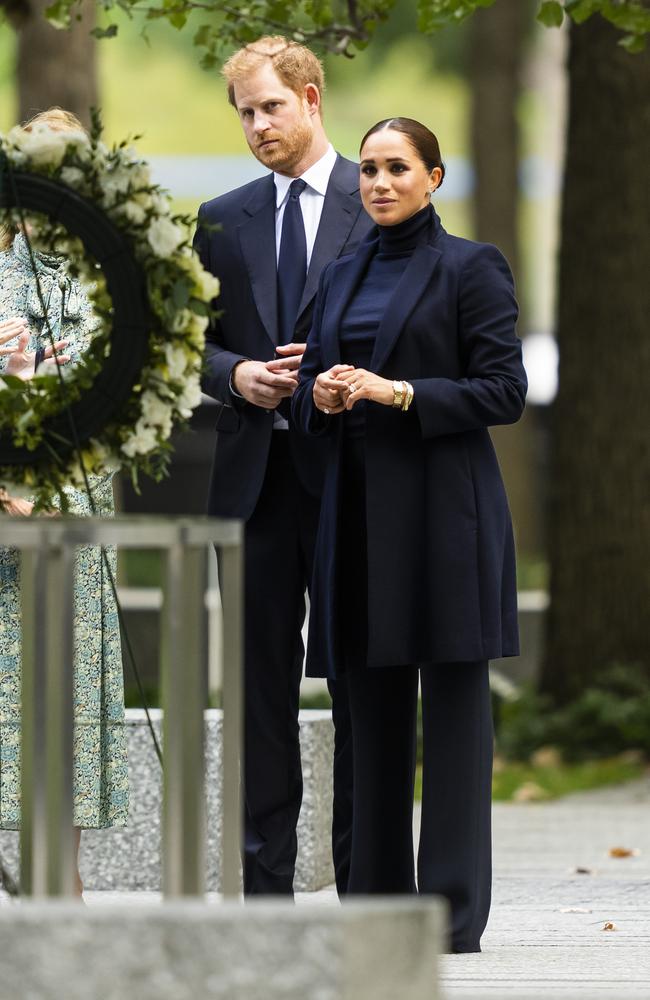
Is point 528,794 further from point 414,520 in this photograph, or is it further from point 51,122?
point 51,122

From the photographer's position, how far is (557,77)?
3275 centimetres

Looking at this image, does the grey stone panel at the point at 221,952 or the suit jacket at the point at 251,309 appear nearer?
the grey stone panel at the point at 221,952

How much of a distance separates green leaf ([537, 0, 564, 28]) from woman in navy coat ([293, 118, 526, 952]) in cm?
165

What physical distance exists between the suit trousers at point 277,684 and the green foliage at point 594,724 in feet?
15.2

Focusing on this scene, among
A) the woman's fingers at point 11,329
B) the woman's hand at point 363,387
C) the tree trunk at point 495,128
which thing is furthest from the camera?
the tree trunk at point 495,128

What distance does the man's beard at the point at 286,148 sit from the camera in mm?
5199

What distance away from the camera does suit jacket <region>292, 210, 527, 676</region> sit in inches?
184

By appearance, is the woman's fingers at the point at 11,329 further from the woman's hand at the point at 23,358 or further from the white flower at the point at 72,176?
the white flower at the point at 72,176

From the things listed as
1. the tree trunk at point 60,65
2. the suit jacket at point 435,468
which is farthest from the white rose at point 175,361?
the tree trunk at point 60,65

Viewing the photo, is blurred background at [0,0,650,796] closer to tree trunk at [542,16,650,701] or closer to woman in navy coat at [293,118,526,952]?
tree trunk at [542,16,650,701]

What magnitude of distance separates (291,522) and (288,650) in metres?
0.36

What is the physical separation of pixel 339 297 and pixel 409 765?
4.03ft

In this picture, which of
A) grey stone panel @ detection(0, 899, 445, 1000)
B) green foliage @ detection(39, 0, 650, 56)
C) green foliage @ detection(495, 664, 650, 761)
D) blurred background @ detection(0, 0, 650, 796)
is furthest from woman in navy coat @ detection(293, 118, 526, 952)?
green foliage @ detection(495, 664, 650, 761)

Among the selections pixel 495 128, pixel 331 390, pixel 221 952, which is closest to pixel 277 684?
pixel 331 390
